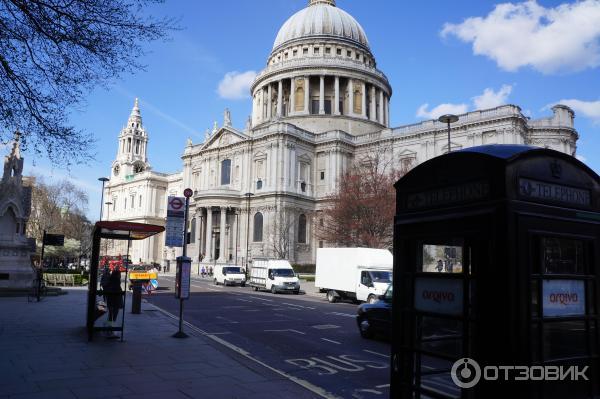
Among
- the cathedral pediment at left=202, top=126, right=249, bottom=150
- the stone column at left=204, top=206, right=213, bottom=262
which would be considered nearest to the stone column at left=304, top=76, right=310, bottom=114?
the cathedral pediment at left=202, top=126, right=249, bottom=150

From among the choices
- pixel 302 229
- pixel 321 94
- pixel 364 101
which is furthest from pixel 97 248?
pixel 364 101

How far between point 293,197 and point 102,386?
52987 millimetres

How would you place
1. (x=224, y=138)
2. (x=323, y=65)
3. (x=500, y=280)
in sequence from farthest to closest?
(x=323, y=65)
(x=224, y=138)
(x=500, y=280)

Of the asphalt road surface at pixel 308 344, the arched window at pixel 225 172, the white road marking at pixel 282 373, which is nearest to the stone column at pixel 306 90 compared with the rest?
the arched window at pixel 225 172

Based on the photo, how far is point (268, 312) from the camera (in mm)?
20531

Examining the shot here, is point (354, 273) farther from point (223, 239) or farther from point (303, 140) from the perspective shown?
point (303, 140)

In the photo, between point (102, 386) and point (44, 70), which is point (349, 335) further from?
point (44, 70)

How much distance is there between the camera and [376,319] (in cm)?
1348

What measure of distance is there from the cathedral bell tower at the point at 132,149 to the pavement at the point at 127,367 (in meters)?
89.9

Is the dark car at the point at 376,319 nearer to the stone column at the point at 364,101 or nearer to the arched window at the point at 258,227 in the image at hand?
the arched window at the point at 258,227

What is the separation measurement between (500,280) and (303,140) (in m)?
60.5

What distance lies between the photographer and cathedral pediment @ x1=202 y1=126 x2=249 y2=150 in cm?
6600

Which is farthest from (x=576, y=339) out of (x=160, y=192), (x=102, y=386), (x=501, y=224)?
(x=160, y=192)

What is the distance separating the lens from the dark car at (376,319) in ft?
43.5
